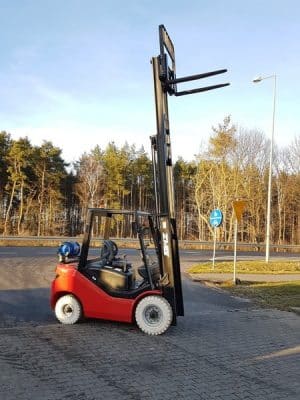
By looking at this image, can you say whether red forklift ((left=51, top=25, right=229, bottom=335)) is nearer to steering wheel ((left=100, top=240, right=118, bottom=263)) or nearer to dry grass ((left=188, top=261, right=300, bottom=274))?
steering wheel ((left=100, top=240, right=118, bottom=263))

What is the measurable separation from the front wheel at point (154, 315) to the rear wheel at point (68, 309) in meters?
1.05

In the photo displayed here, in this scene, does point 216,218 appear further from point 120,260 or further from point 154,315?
point 154,315

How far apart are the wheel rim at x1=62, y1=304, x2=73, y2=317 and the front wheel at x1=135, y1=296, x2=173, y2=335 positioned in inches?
46.0

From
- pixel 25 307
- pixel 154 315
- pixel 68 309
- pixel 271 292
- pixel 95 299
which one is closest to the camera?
pixel 154 315

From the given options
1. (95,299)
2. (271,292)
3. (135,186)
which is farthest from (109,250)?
(135,186)

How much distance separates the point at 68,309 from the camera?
27.0 ft

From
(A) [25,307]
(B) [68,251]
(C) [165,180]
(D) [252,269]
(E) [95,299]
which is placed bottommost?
(D) [252,269]

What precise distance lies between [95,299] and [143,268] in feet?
3.14

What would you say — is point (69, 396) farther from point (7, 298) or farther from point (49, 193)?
point (49, 193)

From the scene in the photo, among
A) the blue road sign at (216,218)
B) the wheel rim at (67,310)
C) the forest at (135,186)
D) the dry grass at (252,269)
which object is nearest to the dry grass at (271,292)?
the dry grass at (252,269)

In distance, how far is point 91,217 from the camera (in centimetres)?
830

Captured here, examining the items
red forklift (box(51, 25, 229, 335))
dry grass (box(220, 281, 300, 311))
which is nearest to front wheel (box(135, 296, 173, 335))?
red forklift (box(51, 25, 229, 335))

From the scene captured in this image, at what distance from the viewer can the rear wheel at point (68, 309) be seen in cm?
816

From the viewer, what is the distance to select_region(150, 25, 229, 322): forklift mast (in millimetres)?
8141
